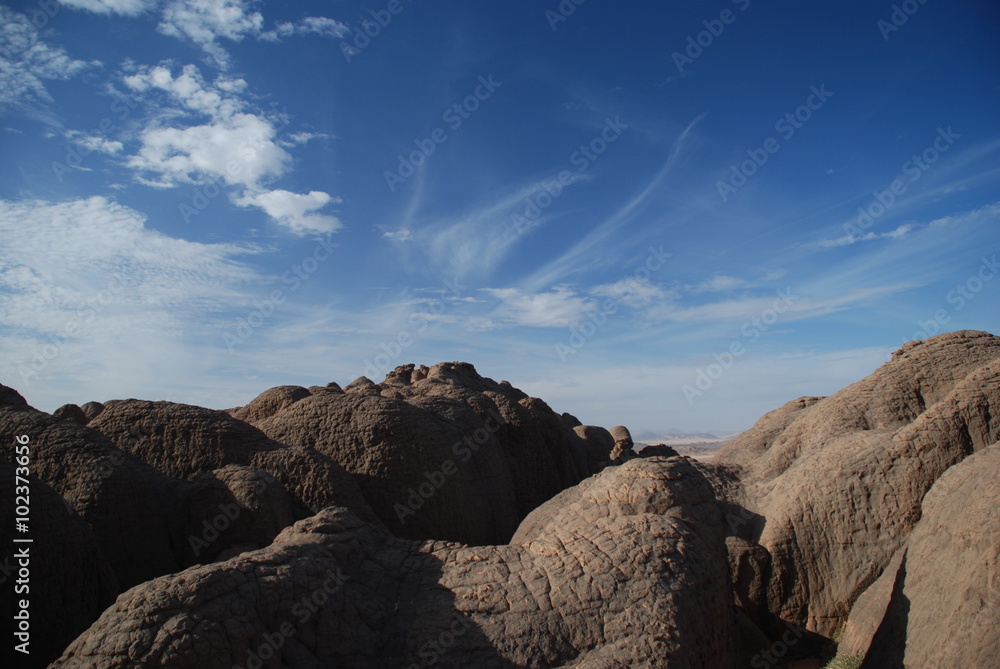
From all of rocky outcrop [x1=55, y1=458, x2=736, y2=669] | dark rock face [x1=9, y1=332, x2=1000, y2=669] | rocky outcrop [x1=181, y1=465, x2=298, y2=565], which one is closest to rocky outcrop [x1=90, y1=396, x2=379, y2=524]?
dark rock face [x1=9, y1=332, x2=1000, y2=669]

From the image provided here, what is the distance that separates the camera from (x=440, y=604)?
388 cm

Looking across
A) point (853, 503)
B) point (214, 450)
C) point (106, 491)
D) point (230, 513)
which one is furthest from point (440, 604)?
point (853, 503)

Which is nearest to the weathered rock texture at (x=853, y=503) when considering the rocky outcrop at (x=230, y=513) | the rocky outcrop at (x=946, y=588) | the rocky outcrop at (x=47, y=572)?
the rocky outcrop at (x=946, y=588)

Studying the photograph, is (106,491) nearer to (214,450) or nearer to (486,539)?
(214,450)

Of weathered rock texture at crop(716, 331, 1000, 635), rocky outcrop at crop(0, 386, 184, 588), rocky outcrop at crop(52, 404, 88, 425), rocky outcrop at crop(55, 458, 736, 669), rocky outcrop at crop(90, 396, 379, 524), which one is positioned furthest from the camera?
rocky outcrop at crop(52, 404, 88, 425)

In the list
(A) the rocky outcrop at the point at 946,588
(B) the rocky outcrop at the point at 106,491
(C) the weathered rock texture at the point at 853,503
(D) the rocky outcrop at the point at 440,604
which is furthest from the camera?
(C) the weathered rock texture at the point at 853,503

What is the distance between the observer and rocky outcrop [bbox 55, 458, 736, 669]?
3143 mm

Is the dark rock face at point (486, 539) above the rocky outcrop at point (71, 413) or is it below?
below

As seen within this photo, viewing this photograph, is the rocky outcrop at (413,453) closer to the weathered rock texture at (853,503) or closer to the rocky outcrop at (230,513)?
the rocky outcrop at (230,513)

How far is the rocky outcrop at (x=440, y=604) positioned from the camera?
3143 mm

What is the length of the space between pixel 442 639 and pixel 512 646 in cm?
38

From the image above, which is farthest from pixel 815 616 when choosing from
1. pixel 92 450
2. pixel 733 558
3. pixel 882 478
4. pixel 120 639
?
pixel 92 450

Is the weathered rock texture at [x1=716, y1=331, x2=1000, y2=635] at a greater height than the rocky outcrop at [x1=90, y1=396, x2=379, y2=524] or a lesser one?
lesser

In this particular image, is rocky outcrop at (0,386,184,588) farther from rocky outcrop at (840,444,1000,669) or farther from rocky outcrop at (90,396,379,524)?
rocky outcrop at (840,444,1000,669)
